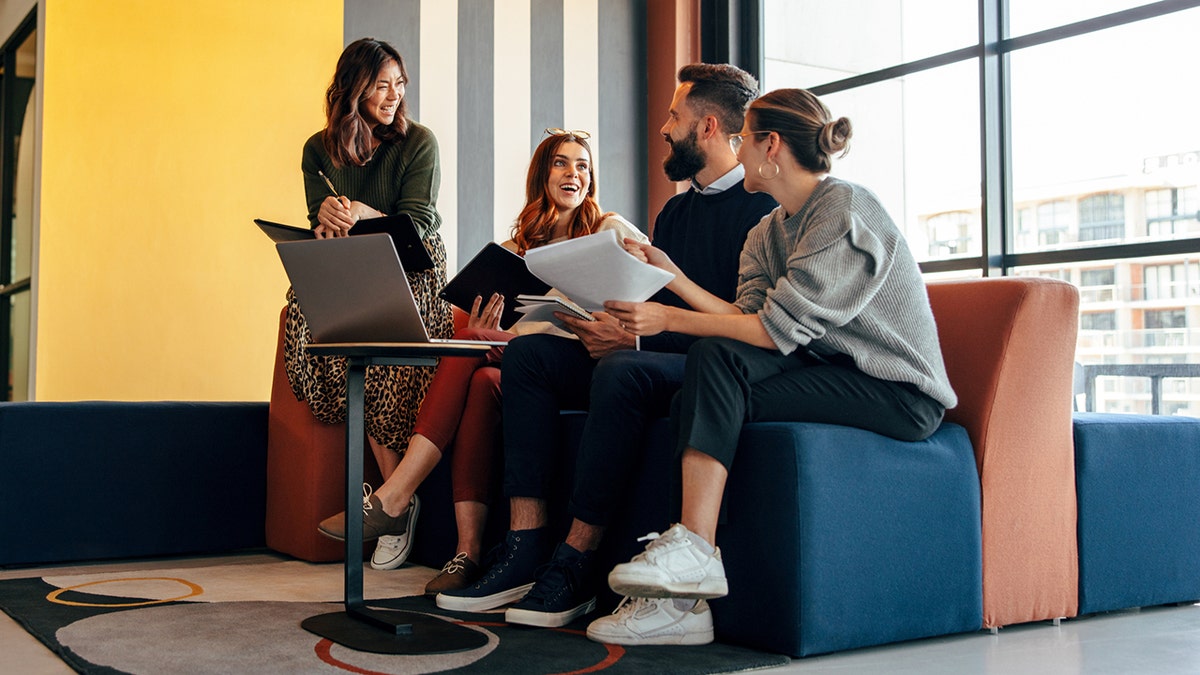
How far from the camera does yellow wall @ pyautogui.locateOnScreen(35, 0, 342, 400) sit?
4688 millimetres

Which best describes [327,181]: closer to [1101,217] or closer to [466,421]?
[466,421]

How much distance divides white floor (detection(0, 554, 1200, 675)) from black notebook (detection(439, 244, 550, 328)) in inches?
38.4

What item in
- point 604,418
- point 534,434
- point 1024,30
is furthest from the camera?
point 1024,30

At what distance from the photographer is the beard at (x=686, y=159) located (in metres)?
2.66

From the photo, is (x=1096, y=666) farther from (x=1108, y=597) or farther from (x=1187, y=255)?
(x=1187, y=255)

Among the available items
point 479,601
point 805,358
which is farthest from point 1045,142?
point 479,601

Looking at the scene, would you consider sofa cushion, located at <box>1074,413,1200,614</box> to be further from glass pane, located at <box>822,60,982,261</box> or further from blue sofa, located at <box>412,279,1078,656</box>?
glass pane, located at <box>822,60,982,261</box>

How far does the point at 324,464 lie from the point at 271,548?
41 cm

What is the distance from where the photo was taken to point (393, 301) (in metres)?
1.95

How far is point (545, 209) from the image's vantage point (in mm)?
3242

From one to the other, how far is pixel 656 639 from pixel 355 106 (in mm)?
1683

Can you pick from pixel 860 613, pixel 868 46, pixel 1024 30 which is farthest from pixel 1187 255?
pixel 860 613

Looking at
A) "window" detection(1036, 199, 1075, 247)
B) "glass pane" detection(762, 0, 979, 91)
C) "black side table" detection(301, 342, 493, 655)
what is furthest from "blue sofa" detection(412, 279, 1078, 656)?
"glass pane" detection(762, 0, 979, 91)

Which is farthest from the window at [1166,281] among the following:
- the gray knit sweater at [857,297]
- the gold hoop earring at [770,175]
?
the gold hoop earring at [770,175]
